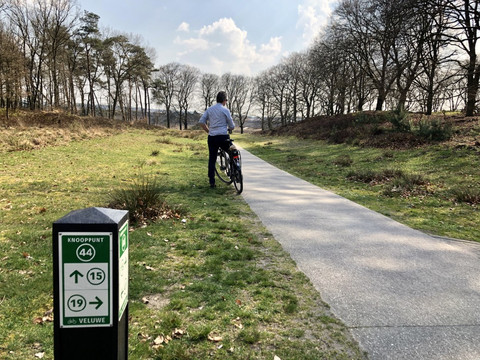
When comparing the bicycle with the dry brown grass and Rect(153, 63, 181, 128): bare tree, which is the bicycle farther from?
Rect(153, 63, 181, 128): bare tree

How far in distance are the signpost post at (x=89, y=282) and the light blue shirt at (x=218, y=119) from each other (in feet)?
21.4

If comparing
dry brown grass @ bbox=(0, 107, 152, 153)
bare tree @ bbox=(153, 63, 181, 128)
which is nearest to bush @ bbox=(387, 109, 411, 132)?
dry brown grass @ bbox=(0, 107, 152, 153)

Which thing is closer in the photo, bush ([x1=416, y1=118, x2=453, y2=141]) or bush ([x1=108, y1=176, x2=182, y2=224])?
bush ([x1=108, y1=176, x2=182, y2=224])

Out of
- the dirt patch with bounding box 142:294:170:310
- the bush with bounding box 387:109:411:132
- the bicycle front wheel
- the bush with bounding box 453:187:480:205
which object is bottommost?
the dirt patch with bounding box 142:294:170:310

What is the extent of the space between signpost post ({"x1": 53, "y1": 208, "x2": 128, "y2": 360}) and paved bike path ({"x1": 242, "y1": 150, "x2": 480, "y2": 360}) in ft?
6.05

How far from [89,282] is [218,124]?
6725mm

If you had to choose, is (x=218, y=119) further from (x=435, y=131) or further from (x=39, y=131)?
(x=39, y=131)

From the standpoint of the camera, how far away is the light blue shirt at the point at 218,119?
7707 mm

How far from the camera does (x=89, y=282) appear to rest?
1.34 meters

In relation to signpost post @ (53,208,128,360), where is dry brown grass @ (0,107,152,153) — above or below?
above

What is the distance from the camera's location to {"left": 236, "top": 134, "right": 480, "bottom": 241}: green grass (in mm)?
5848

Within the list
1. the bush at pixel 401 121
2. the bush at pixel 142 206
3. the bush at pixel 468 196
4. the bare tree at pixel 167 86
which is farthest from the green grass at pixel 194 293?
the bare tree at pixel 167 86

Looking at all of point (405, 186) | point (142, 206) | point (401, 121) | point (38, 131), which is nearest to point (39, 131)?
point (38, 131)

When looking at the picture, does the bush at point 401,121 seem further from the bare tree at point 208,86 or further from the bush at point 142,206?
the bare tree at point 208,86
